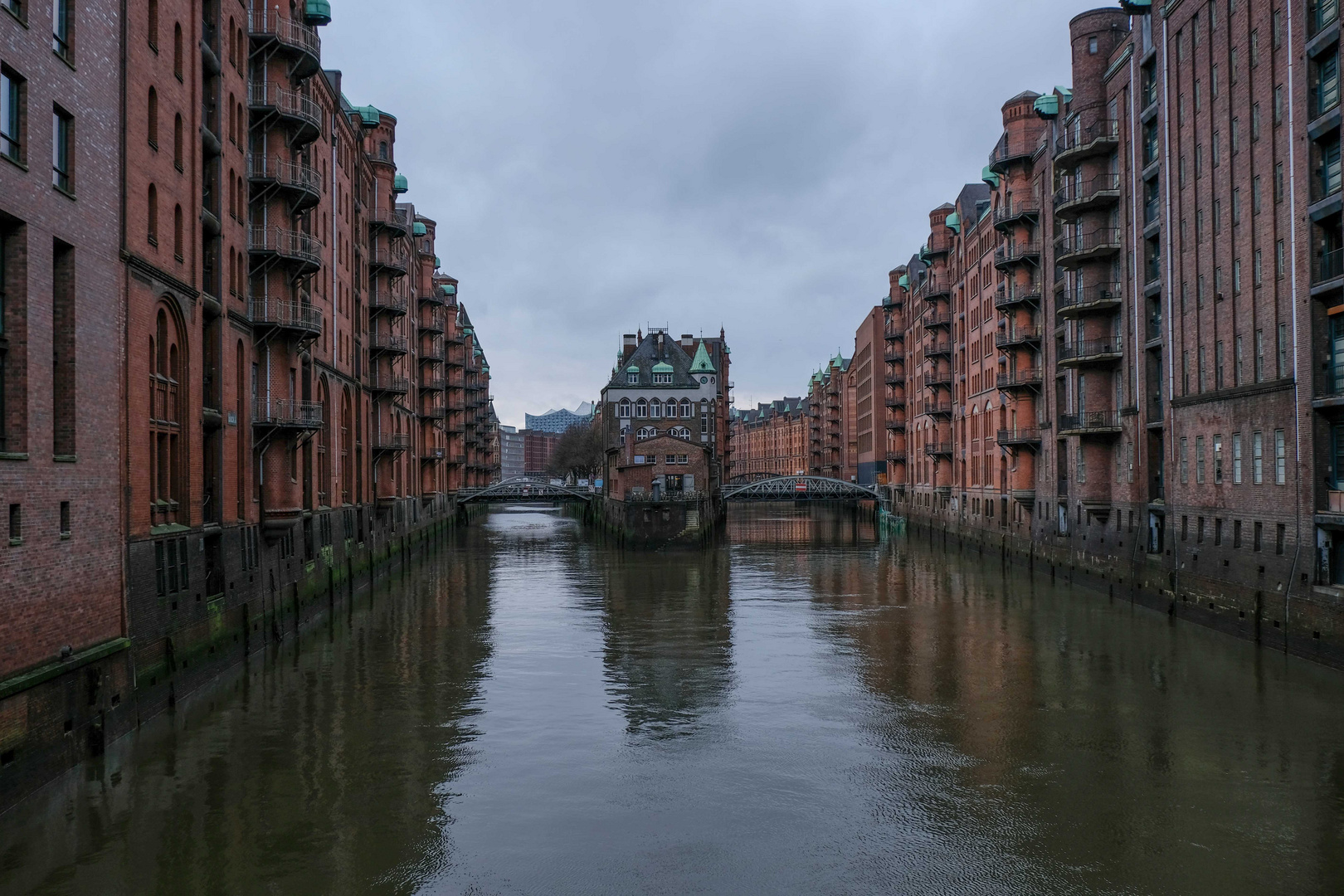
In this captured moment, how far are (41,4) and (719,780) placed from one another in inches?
678

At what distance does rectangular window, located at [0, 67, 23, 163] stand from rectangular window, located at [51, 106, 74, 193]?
1.21 meters

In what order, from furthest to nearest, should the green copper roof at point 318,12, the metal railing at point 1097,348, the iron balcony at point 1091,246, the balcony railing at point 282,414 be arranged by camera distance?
1. the metal railing at point 1097,348
2. the iron balcony at point 1091,246
3. the green copper roof at point 318,12
4. the balcony railing at point 282,414

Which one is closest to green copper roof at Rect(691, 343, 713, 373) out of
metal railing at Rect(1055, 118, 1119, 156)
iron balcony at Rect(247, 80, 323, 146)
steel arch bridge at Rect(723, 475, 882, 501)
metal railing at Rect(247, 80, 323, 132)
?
steel arch bridge at Rect(723, 475, 882, 501)

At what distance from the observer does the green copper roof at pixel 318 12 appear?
3694 centimetres

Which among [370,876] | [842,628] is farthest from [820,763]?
[842,628]

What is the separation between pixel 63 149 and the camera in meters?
18.2

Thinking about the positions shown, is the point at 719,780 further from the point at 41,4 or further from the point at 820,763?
the point at 41,4

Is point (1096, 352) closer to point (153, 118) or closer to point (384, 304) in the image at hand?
point (384, 304)

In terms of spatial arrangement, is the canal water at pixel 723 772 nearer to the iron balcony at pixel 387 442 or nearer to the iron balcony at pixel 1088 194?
the iron balcony at pixel 1088 194

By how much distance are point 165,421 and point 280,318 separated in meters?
8.99

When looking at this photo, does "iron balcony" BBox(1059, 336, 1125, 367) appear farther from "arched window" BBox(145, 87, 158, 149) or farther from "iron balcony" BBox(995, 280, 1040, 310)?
"arched window" BBox(145, 87, 158, 149)

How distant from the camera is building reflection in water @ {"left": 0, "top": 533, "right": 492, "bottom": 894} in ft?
46.1

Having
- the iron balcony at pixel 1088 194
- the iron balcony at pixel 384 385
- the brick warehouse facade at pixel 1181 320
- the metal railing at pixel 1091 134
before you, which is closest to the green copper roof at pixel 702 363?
the brick warehouse facade at pixel 1181 320

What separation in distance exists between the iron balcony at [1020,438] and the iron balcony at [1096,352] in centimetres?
841
